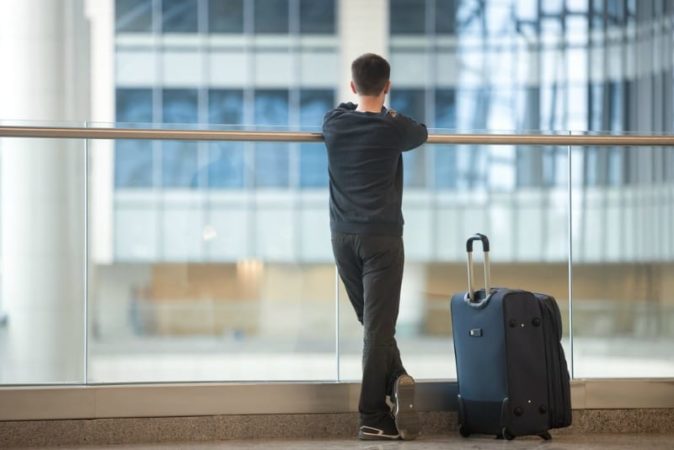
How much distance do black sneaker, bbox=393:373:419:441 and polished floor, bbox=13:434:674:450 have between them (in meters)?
0.04

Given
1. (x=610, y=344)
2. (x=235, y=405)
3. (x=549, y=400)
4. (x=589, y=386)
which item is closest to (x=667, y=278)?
(x=610, y=344)

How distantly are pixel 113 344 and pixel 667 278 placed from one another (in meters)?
2.31

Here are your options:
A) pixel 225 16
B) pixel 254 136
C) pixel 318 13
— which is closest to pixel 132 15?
pixel 225 16

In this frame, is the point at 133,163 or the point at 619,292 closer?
the point at 619,292

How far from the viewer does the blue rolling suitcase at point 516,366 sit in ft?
11.8

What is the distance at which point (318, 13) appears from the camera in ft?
74.5

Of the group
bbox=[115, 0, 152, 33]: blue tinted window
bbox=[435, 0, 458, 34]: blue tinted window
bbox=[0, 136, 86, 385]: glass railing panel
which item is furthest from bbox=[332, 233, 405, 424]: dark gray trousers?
bbox=[435, 0, 458, 34]: blue tinted window

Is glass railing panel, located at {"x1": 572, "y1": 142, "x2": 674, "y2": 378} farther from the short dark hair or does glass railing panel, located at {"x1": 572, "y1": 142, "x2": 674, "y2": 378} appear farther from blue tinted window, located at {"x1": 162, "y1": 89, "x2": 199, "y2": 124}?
blue tinted window, located at {"x1": 162, "y1": 89, "x2": 199, "y2": 124}

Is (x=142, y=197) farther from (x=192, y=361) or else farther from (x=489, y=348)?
(x=489, y=348)

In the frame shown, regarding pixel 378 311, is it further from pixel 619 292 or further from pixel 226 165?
pixel 226 165

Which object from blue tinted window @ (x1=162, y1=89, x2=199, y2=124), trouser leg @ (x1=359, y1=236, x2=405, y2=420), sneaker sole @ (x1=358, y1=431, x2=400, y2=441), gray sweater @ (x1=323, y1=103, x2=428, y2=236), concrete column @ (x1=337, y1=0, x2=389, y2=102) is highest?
Answer: concrete column @ (x1=337, y1=0, x2=389, y2=102)

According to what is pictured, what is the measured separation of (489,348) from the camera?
144 inches

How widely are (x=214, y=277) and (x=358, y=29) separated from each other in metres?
19.1

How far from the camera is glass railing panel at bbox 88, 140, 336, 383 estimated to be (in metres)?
4.24
